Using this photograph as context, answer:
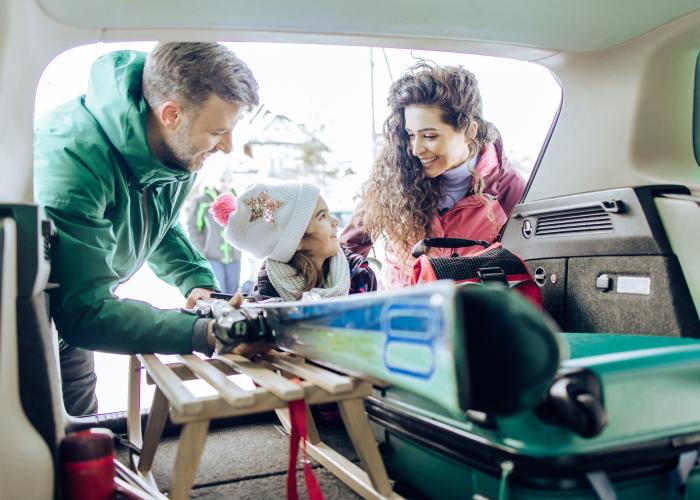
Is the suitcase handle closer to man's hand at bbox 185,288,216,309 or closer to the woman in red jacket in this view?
the woman in red jacket

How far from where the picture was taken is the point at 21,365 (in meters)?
1.16

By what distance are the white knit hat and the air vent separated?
0.82m

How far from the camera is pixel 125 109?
1.66 meters

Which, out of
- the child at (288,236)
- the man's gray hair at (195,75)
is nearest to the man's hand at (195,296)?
the child at (288,236)

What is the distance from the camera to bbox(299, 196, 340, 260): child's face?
2.18 m

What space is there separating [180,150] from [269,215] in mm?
416

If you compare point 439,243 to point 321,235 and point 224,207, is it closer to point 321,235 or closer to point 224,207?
point 321,235

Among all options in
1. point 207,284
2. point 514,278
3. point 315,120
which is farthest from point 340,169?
point 514,278

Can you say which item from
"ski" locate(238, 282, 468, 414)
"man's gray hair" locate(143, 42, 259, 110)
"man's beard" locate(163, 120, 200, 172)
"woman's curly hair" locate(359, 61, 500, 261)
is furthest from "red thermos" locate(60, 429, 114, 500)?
"woman's curly hair" locate(359, 61, 500, 261)

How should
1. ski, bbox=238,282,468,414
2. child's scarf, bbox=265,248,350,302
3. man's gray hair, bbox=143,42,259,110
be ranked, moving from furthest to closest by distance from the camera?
child's scarf, bbox=265,248,350,302 < man's gray hair, bbox=143,42,259,110 < ski, bbox=238,282,468,414

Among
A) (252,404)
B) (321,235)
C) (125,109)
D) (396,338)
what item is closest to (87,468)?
(252,404)

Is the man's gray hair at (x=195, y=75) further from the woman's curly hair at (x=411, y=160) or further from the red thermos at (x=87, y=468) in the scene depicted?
the red thermos at (x=87, y=468)

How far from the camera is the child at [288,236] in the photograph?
6.91ft

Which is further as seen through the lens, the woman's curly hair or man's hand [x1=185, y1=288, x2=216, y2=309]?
the woman's curly hair
